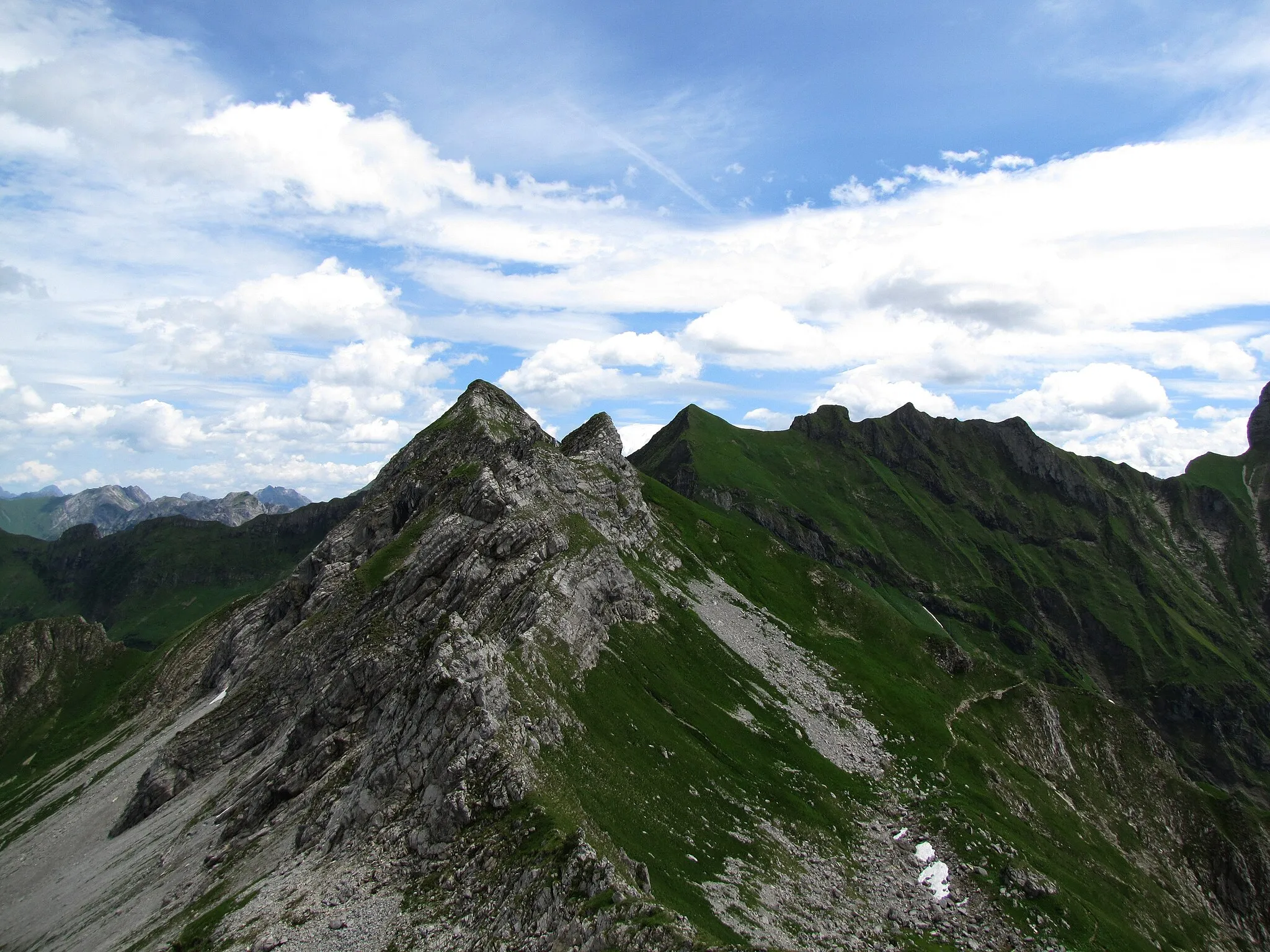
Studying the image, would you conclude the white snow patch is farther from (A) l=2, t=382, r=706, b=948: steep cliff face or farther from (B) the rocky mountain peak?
(B) the rocky mountain peak

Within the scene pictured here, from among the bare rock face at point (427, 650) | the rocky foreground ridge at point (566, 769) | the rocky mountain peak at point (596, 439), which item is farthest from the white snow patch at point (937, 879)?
the rocky mountain peak at point (596, 439)

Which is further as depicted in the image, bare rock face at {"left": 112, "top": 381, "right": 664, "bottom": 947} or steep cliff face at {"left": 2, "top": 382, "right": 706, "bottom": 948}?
bare rock face at {"left": 112, "top": 381, "right": 664, "bottom": 947}

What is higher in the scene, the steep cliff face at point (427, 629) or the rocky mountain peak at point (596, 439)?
the rocky mountain peak at point (596, 439)

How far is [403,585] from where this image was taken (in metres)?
102

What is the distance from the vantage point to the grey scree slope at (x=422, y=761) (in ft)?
157

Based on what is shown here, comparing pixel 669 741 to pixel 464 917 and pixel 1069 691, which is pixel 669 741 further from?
pixel 1069 691

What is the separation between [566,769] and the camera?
215 ft

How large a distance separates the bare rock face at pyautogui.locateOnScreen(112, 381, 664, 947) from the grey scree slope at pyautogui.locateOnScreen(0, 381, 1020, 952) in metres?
0.33

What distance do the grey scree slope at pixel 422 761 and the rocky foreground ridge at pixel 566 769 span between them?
36 centimetres

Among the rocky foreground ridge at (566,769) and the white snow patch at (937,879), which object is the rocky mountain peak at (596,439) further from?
the white snow patch at (937,879)

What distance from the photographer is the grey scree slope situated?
4772 cm

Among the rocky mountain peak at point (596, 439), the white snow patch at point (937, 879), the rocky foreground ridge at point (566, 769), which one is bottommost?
the white snow patch at point (937, 879)

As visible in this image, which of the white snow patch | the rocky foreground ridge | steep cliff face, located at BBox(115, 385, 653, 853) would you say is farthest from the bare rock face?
the white snow patch

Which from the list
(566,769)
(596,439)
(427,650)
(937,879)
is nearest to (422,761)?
(566,769)
